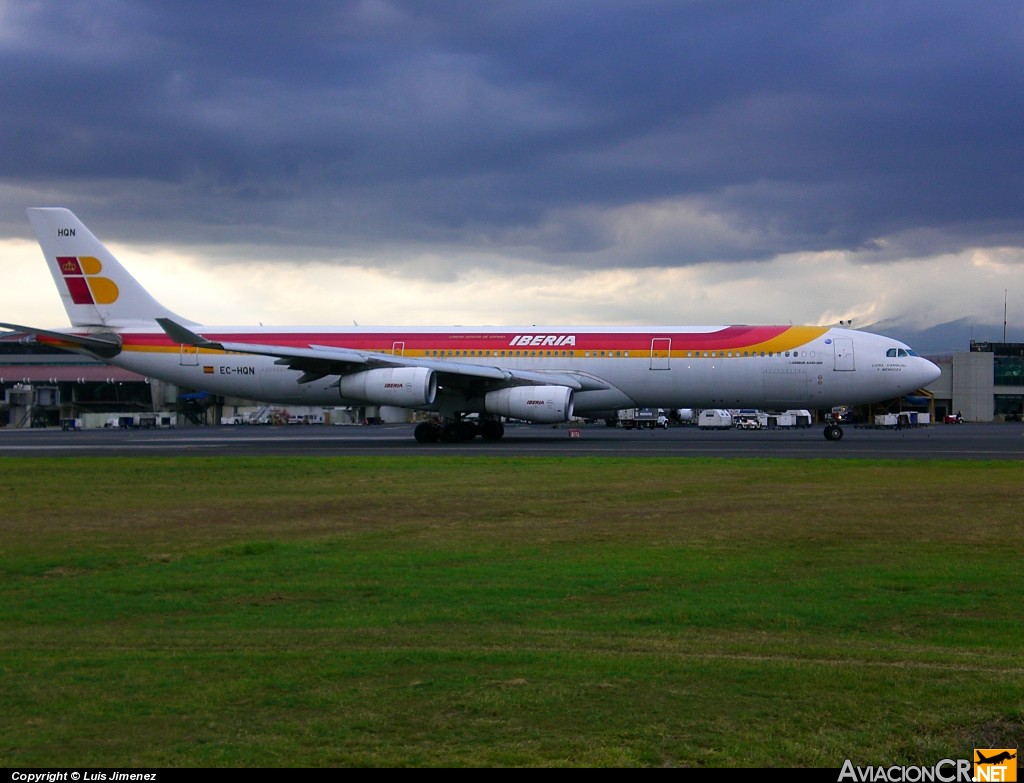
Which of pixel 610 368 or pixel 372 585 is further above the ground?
pixel 610 368

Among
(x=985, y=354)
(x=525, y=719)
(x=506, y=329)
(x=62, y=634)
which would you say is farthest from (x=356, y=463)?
(x=985, y=354)

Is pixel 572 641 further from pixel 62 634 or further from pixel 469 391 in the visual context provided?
pixel 469 391

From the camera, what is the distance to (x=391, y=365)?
4003 cm

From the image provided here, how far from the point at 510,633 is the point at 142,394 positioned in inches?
4065

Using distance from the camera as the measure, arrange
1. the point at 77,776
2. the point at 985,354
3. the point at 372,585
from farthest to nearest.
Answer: the point at 985,354
the point at 372,585
the point at 77,776

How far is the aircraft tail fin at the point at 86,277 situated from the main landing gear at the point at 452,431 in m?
12.5

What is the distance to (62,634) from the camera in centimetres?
865

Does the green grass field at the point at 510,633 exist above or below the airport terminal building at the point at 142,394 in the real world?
below

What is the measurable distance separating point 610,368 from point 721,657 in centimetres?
3323

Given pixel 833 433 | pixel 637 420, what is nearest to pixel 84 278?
pixel 833 433

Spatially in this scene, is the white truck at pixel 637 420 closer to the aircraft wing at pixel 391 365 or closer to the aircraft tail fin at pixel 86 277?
the aircraft wing at pixel 391 365

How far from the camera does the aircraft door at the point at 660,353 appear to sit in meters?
40.2

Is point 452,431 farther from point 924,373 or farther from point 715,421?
point 715,421

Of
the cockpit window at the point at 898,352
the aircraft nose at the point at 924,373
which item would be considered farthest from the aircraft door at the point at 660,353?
the aircraft nose at the point at 924,373
